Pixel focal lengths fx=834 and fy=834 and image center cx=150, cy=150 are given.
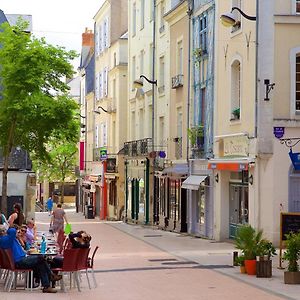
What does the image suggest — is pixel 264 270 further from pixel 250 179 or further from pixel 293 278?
pixel 250 179

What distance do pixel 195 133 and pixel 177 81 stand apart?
4.15 metres

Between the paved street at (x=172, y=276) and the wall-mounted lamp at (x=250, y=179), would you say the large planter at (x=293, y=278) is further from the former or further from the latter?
the wall-mounted lamp at (x=250, y=179)

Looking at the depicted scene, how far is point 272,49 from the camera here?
25438mm

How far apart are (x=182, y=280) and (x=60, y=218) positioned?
35.5 feet

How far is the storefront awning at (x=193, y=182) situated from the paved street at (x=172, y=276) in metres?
2.42

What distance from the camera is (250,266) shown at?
18391mm

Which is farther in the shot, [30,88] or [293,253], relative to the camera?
[30,88]

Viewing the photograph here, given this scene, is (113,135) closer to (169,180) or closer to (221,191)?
(169,180)

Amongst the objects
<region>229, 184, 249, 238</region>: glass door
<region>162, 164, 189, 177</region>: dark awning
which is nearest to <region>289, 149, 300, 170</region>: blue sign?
<region>229, 184, 249, 238</region>: glass door

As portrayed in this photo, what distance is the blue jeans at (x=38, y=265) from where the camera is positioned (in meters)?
15.4

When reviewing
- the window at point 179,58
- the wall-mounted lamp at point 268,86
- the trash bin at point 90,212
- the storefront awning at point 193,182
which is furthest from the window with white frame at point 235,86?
the trash bin at point 90,212

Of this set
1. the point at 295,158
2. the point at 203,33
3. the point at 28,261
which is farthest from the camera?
the point at 203,33

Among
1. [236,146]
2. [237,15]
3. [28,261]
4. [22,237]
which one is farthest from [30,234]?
[237,15]

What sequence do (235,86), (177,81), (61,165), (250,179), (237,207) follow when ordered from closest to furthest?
(250,179) → (235,86) → (237,207) → (177,81) → (61,165)
